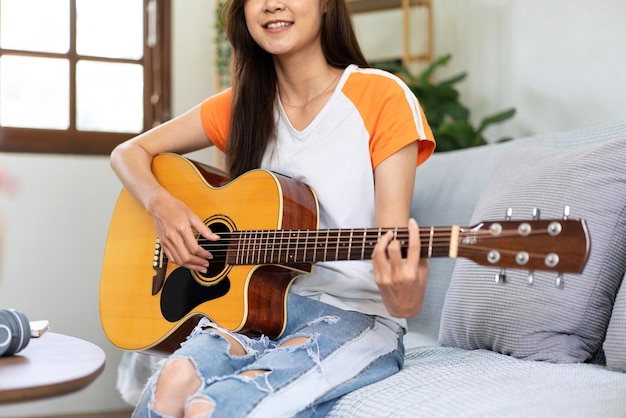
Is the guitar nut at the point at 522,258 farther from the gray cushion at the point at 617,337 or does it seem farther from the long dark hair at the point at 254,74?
the long dark hair at the point at 254,74

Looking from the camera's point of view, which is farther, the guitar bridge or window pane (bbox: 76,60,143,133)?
window pane (bbox: 76,60,143,133)

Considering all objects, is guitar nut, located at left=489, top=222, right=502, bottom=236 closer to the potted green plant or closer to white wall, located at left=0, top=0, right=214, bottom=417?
the potted green plant

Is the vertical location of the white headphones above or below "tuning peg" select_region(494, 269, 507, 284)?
below

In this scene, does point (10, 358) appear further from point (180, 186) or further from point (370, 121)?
point (370, 121)

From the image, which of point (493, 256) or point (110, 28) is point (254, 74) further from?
point (110, 28)

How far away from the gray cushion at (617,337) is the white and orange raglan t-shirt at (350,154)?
1.23ft

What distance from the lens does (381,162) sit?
56.8 inches

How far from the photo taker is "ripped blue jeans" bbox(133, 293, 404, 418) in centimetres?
117

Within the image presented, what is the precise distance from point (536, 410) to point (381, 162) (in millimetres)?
536

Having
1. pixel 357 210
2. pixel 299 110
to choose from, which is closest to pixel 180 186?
pixel 299 110

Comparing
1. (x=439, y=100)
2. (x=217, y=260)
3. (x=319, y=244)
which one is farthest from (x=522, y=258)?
(x=439, y=100)

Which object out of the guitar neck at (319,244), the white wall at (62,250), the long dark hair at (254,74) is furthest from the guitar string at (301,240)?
the white wall at (62,250)

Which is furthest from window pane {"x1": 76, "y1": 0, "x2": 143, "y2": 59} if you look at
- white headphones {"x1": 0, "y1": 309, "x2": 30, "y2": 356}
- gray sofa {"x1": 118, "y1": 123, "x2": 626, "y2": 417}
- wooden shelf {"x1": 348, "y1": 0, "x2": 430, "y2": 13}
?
white headphones {"x1": 0, "y1": 309, "x2": 30, "y2": 356}

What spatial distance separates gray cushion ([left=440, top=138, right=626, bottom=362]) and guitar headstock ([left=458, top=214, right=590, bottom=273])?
432mm
